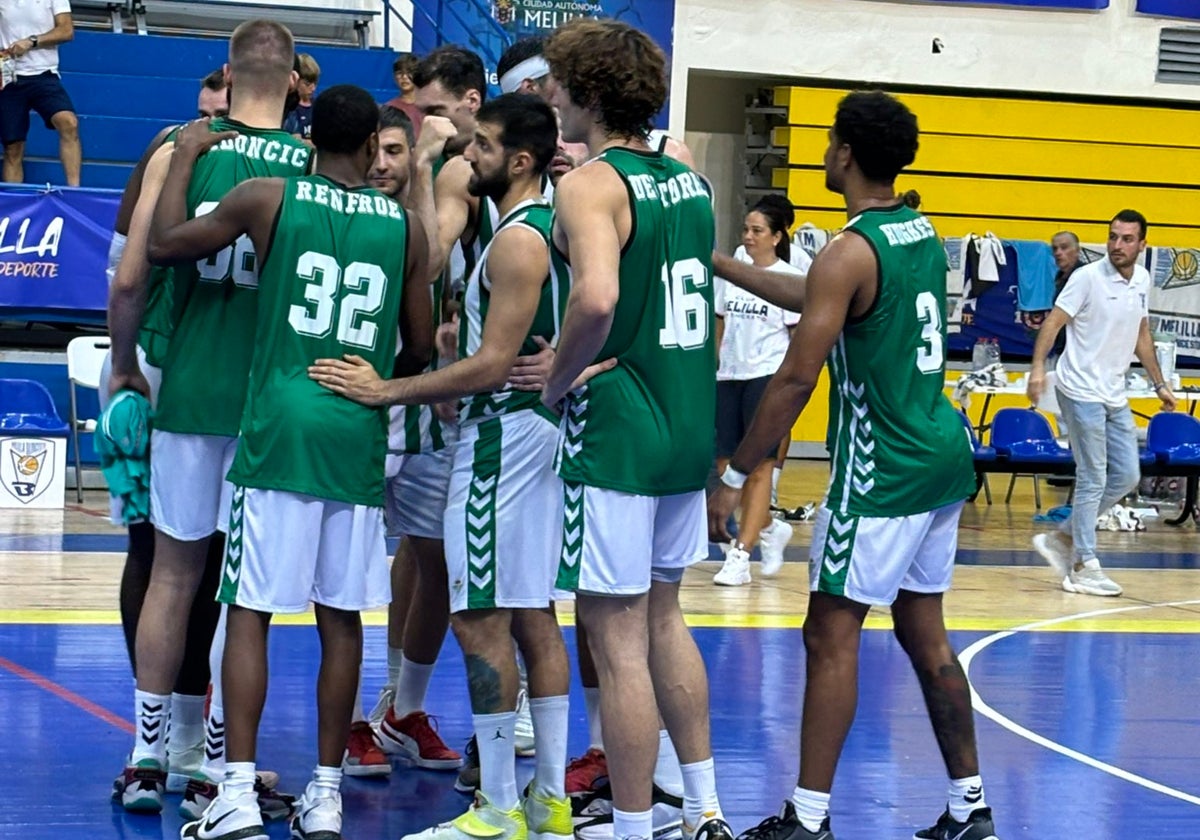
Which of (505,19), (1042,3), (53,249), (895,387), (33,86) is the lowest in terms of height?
(895,387)

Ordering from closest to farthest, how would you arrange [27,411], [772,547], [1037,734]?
1. [1037,734]
2. [772,547]
3. [27,411]

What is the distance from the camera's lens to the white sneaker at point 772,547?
9.09m

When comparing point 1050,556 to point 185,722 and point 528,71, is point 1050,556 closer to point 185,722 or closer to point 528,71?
point 528,71

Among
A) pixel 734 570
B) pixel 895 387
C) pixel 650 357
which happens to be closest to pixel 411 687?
pixel 650 357

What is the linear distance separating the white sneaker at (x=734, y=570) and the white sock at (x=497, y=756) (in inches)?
179

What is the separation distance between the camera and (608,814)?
183 inches

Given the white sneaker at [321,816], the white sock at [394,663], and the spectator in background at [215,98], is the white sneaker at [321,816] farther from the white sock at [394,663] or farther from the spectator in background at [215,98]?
the spectator in background at [215,98]

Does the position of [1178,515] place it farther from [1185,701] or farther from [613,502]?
[613,502]

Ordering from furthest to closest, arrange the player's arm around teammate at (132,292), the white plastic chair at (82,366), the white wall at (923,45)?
the white wall at (923,45), the white plastic chair at (82,366), the player's arm around teammate at (132,292)

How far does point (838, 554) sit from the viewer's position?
430 centimetres

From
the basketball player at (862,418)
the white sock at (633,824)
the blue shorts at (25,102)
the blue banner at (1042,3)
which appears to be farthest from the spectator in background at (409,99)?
the blue banner at (1042,3)

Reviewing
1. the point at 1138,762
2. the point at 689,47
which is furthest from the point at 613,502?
the point at 689,47

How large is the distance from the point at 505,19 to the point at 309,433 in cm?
1176

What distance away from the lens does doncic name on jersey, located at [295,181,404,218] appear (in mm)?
4133
